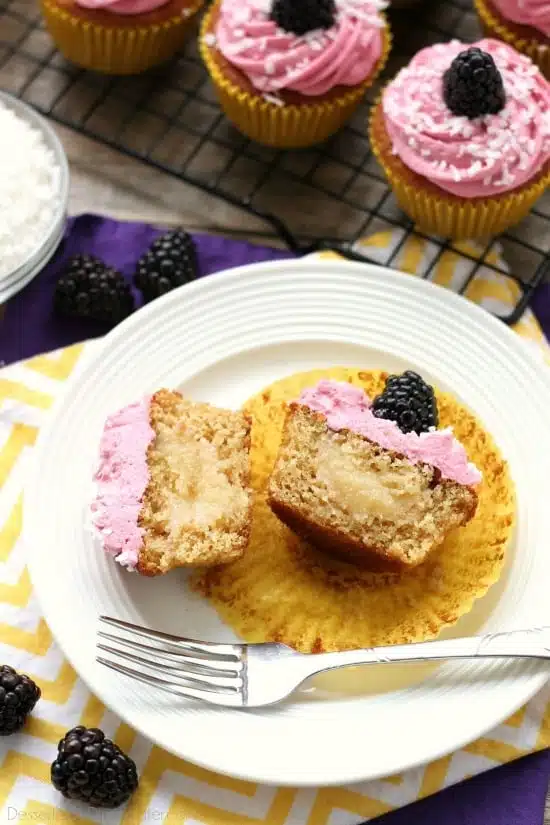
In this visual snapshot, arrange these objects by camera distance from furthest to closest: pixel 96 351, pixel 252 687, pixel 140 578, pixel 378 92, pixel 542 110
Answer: pixel 378 92, pixel 542 110, pixel 96 351, pixel 140 578, pixel 252 687

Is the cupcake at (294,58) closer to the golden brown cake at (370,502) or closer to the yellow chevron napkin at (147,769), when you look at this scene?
the yellow chevron napkin at (147,769)

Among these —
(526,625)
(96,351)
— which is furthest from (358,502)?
(96,351)

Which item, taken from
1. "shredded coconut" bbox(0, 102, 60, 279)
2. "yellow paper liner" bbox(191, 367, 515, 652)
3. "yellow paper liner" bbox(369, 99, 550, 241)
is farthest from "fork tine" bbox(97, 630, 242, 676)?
"yellow paper liner" bbox(369, 99, 550, 241)

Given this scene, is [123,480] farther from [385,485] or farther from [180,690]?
[385,485]

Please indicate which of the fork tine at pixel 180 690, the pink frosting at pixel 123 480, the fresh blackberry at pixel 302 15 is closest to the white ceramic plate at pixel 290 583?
the fork tine at pixel 180 690

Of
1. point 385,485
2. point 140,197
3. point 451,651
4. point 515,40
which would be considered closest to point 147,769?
point 451,651

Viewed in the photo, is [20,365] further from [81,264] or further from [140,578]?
[140,578]
